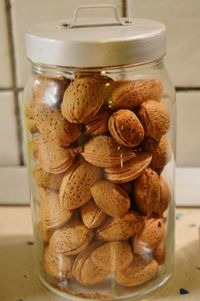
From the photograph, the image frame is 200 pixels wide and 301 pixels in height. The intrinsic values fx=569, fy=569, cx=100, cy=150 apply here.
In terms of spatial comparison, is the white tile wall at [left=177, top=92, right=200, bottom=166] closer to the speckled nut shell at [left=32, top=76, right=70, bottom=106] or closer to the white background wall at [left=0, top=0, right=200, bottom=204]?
the white background wall at [left=0, top=0, right=200, bottom=204]

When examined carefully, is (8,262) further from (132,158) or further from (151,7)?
(151,7)

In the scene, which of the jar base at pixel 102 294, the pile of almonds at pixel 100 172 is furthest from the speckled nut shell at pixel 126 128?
→ the jar base at pixel 102 294

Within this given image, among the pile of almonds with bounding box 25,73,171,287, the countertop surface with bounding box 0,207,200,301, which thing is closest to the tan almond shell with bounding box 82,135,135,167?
the pile of almonds with bounding box 25,73,171,287

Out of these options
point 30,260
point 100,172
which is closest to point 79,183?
point 100,172

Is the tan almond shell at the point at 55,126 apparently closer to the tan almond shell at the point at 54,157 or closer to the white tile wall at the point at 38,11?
the tan almond shell at the point at 54,157

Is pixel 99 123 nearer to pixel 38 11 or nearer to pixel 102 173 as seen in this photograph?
pixel 102 173
